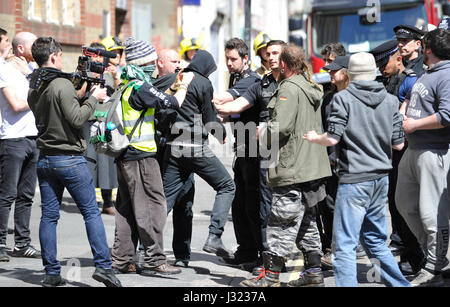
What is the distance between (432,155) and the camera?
6262 mm

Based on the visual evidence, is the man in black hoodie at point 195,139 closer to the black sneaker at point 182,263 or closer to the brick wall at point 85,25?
the black sneaker at point 182,263

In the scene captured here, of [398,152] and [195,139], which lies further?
[398,152]

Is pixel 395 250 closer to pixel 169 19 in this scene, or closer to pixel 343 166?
pixel 343 166

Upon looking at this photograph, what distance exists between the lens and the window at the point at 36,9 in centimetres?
1590

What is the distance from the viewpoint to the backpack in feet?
21.4

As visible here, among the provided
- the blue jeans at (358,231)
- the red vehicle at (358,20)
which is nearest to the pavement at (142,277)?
the blue jeans at (358,231)

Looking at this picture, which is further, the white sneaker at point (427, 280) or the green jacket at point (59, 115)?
the white sneaker at point (427, 280)

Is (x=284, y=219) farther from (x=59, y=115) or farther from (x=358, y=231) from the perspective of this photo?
(x=59, y=115)

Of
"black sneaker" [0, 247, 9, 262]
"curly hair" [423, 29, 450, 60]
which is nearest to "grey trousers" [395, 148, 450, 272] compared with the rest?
"curly hair" [423, 29, 450, 60]

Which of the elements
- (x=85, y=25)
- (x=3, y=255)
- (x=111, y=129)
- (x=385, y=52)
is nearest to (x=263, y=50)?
(x=385, y=52)

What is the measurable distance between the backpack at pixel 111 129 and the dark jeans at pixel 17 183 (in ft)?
4.28

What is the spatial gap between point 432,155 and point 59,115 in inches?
115

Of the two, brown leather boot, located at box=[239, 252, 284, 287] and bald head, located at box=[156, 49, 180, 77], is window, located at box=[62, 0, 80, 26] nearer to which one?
bald head, located at box=[156, 49, 180, 77]
